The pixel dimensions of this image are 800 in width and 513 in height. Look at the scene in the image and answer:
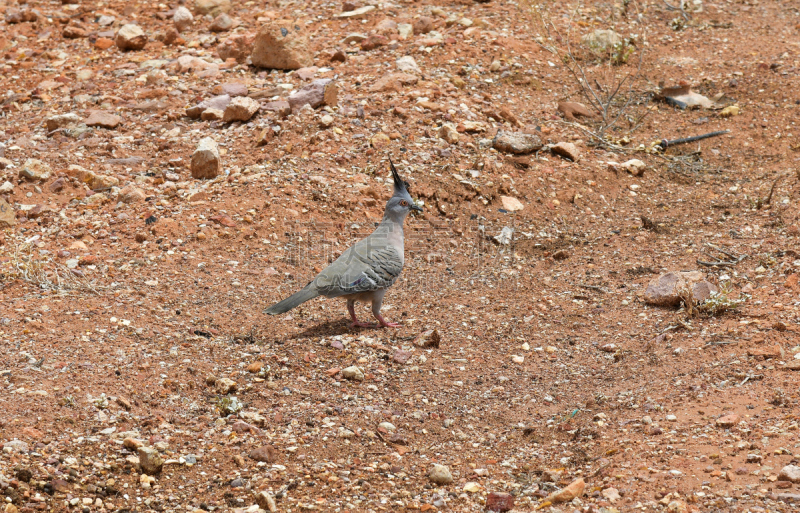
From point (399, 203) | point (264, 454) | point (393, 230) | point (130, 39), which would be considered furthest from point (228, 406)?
point (130, 39)

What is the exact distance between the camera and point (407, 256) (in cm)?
723

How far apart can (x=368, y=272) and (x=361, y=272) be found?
58 mm

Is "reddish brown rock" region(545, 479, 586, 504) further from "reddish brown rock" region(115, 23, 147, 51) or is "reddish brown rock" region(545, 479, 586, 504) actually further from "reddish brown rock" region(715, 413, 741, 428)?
"reddish brown rock" region(115, 23, 147, 51)

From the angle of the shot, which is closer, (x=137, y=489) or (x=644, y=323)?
(x=137, y=489)

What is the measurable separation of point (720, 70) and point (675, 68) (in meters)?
0.58

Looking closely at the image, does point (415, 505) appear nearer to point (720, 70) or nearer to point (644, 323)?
point (644, 323)

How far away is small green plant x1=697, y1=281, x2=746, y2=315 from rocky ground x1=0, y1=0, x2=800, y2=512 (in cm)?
3

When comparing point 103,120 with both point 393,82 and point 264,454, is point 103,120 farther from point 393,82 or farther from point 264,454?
point 264,454

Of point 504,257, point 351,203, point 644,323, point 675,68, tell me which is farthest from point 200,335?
point 675,68

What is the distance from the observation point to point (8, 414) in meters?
4.43

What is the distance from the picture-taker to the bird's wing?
19.1 ft

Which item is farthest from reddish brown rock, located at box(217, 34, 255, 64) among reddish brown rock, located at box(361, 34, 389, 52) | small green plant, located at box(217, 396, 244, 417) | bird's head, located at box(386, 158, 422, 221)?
small green plant, located at box(217, 396, 244, 417)

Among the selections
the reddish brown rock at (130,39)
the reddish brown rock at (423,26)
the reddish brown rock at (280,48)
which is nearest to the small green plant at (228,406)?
the reddish brown rock at (280,48)

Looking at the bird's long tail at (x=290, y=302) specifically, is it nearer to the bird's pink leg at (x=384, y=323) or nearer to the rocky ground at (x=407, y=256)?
the rocky ground at (x=407, y=256)
